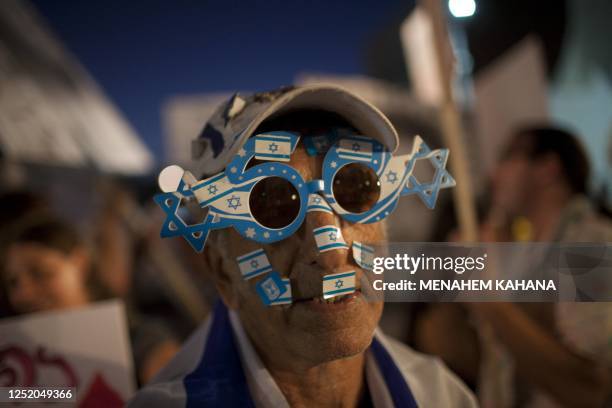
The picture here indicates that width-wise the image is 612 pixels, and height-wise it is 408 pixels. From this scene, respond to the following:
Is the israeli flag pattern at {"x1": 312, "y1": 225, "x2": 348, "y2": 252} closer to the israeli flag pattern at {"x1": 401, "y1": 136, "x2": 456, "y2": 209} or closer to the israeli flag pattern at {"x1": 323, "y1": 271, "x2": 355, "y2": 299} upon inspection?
the israeli flag pattern at {"x1": 323, "y1": 271, "x2": 355, "y2": 299}

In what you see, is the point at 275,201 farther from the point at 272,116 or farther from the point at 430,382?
the point at 430,382

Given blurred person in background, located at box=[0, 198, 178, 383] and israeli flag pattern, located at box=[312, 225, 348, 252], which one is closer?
israeli flag pattern, located at box=[312, 225, 348, 252]

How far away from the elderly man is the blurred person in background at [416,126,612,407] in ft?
3.06

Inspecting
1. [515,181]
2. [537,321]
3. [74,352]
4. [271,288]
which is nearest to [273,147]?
[271,288]

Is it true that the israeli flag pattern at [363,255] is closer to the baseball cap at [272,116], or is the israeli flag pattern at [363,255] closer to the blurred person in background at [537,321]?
the baseball cap at [272,116]

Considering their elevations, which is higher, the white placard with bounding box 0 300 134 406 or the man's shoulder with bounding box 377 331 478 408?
the white placard with bounding box 0 300 134 406

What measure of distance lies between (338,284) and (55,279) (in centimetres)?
153

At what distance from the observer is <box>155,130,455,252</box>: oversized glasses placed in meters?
1.01

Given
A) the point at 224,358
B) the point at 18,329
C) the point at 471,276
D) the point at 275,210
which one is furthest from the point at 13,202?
the point at 471,276

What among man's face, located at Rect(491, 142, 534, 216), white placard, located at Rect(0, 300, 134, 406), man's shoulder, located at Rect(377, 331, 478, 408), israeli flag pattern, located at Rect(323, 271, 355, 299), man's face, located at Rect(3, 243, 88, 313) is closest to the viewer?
israeli flag pattern, located at Rect(323, 271, 355, 299)

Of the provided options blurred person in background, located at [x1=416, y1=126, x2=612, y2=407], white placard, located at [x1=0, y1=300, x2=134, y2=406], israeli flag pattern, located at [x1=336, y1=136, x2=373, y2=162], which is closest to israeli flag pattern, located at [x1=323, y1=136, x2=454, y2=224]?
israeli flag pattern, located at [x1=336, y1=136, x2=373, y2=162]

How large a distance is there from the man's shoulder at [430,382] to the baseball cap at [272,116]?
0.67 m

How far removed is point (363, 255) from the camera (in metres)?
1.08

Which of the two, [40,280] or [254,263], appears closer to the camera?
[254,263]
